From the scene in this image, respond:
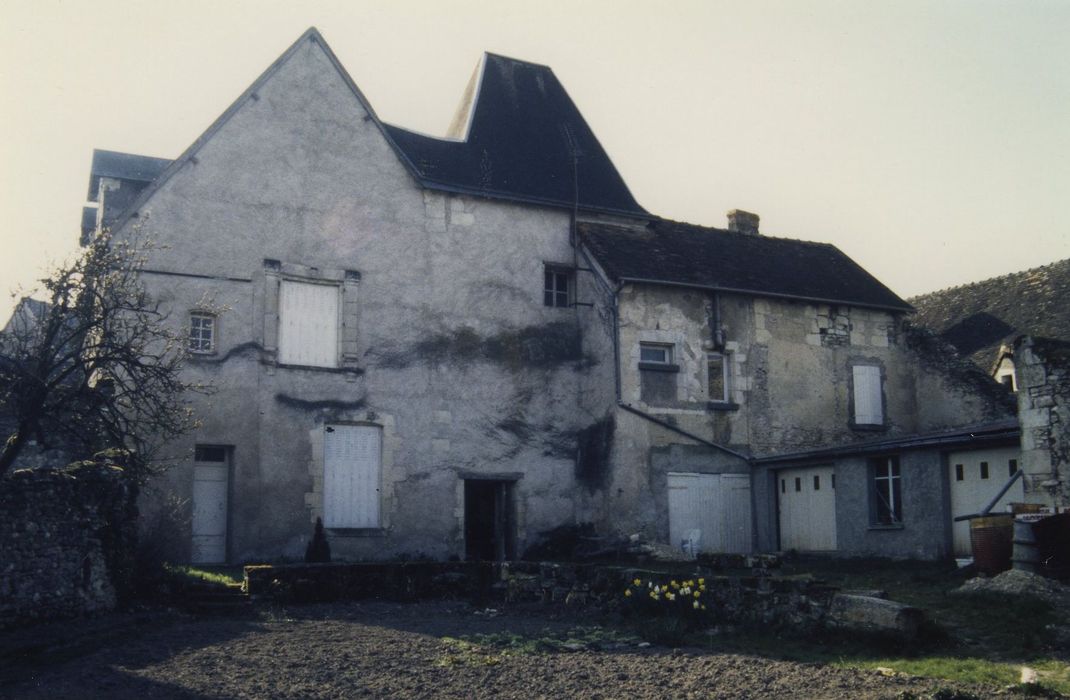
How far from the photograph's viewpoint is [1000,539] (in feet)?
41.9

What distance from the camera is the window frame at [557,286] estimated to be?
2153cm

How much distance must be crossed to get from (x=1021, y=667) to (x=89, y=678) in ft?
25.0

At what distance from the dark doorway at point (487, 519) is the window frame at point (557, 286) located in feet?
12.3

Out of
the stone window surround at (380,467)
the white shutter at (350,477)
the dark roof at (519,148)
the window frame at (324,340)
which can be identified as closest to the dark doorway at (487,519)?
the stone window surround at (380,467)

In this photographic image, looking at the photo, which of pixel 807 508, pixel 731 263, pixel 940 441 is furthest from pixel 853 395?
pixel 940 441

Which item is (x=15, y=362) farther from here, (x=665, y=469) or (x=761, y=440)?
(x=761, y=440)

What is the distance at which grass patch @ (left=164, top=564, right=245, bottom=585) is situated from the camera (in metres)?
14.9

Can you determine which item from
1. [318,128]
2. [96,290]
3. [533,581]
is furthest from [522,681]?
[318,128]

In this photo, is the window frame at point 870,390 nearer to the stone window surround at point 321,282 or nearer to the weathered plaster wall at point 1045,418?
the weathered plaster wall at point 1045,418

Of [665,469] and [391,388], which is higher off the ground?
[391,388]

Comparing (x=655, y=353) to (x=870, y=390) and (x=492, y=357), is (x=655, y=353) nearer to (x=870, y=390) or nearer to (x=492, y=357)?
(x=492, y=357)

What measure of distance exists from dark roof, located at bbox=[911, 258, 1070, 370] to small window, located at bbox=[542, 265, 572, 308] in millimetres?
9733

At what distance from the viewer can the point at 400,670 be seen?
31.9 ft

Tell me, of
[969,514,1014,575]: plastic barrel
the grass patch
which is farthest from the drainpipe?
[969,514,1014,575]: plastic barrel
